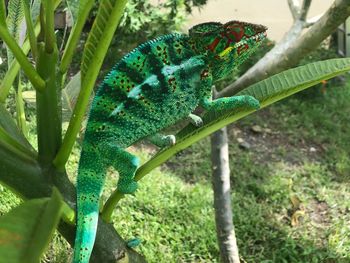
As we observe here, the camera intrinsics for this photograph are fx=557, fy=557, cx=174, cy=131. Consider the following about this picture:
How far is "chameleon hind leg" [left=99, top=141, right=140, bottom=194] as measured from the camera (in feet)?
2.91

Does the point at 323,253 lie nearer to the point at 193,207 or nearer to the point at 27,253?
the point at 193,207

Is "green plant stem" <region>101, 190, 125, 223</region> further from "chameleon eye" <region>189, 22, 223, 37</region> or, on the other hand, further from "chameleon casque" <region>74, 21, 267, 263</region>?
"chameleon eye" <region>189, 22, 223, 37</region>

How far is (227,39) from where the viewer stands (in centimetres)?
100

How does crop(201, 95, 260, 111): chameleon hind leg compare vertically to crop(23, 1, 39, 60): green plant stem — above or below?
above

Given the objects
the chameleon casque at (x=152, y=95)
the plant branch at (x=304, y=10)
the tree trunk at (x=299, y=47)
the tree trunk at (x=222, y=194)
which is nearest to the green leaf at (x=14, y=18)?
the chameleon casque at (x=152, y=95)

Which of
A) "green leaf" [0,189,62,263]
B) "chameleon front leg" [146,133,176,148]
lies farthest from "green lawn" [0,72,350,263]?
"green leaf" [0,189,62,263]

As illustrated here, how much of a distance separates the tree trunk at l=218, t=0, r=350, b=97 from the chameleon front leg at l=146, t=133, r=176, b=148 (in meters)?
0.70

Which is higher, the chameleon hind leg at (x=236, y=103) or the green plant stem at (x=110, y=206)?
the chameleon hind leg at (x=236, y=103)

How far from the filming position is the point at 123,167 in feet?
2.93

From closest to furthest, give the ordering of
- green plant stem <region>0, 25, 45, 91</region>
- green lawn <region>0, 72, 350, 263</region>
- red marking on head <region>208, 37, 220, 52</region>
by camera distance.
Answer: green plant stem <region>0, 25, 45, 91</region>
red marking on head <region>208, 37, 220, 52</region>
green lawn <region>0, 72, 350, 263</region>

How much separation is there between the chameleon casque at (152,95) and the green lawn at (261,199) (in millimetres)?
1350

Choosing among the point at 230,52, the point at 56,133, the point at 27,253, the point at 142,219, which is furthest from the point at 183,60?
the point at 142,219

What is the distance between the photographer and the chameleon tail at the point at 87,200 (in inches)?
29.4

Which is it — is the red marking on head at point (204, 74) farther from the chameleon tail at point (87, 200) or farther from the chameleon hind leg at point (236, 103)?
the chameleon tail at point (87, 200)
